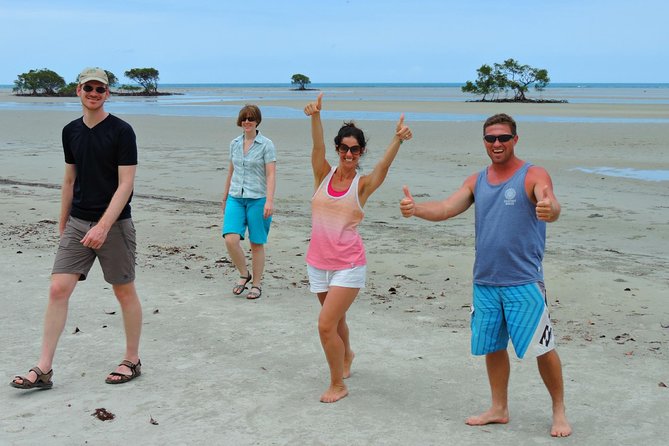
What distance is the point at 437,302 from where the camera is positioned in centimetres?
737

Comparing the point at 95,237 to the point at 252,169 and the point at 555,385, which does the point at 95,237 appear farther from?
the point at 555,385

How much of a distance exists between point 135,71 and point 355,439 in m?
109

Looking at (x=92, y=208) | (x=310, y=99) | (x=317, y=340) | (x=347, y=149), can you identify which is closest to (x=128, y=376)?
(x=92, y=208)

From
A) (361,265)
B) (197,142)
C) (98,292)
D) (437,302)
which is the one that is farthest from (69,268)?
(197,142)

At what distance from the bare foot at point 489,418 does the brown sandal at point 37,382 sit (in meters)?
2.60

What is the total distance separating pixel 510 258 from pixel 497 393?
0.86 metres

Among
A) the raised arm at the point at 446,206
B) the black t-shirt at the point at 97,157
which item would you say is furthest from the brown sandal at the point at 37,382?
the raised arm at the point at 446,206

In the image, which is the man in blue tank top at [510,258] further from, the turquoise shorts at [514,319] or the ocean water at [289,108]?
the ocean water at [289,108]

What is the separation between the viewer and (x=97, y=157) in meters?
5.04

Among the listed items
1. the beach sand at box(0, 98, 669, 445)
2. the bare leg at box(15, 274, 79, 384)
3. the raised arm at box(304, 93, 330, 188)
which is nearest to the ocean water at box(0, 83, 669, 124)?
the beach sand at box(0, 98, 669, 445)

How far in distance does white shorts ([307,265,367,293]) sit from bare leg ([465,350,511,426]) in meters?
0.88

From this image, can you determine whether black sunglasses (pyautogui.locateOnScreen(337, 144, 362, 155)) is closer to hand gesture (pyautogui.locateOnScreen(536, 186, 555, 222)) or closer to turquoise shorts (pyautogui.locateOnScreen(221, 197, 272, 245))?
hand gesture (pyautogui.locateOnScreen(536, 186, 555, 222))

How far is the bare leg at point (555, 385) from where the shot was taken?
14.4 feet

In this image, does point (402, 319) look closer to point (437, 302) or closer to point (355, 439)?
point (437, 302)
